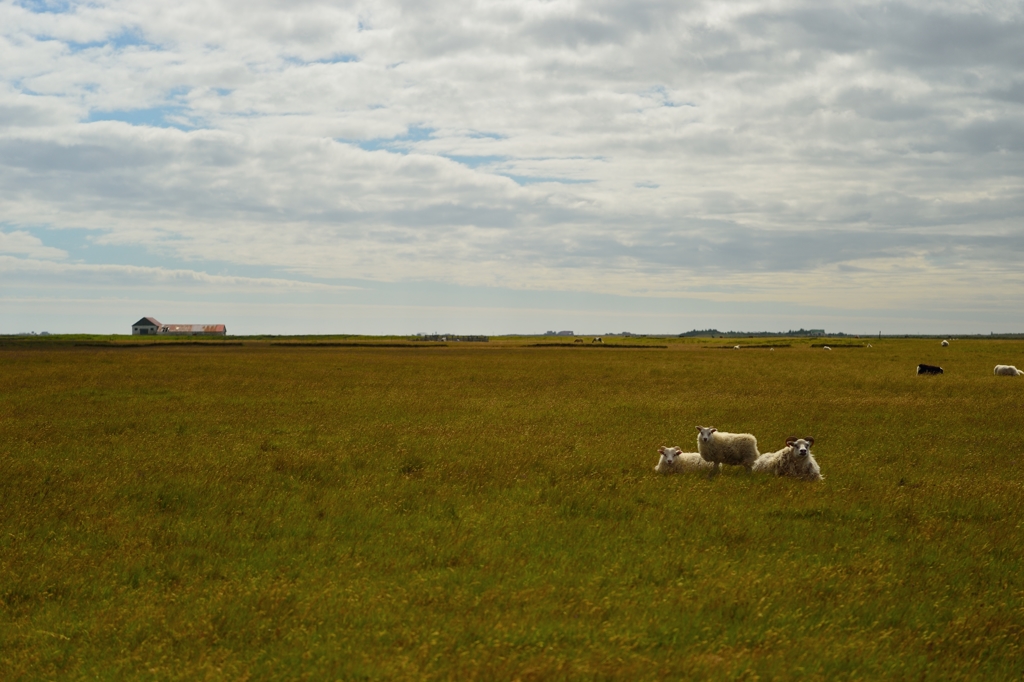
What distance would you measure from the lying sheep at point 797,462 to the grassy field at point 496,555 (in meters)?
0.53

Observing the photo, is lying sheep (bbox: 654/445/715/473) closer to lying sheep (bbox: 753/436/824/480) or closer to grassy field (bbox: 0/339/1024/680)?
grassy field (bbox: 0/339/1024/680)

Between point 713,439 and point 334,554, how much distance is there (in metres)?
8.84

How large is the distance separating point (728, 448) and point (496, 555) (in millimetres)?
7727

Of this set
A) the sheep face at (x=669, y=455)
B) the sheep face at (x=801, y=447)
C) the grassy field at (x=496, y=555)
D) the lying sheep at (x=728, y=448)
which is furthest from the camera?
the lying sheep at (x=728, y=448)

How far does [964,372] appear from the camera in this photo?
42.1m

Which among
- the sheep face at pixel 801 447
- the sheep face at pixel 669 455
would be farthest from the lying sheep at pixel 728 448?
the sheep face at pixel 801 447

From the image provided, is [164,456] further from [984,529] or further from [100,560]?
[984,529]

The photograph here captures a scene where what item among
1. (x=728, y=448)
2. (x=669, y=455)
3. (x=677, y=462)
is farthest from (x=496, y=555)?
(x=728, y=448)

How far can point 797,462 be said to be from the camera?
46.5 ft

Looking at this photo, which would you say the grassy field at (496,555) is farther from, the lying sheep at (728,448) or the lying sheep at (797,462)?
the lying sheep at (797,462)

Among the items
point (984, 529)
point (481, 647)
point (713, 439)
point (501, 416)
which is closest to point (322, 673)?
point (481, 647)

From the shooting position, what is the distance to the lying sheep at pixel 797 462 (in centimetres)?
1401

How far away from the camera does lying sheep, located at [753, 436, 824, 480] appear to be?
551 inches

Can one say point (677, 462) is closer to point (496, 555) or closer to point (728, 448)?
point (728, 448)
